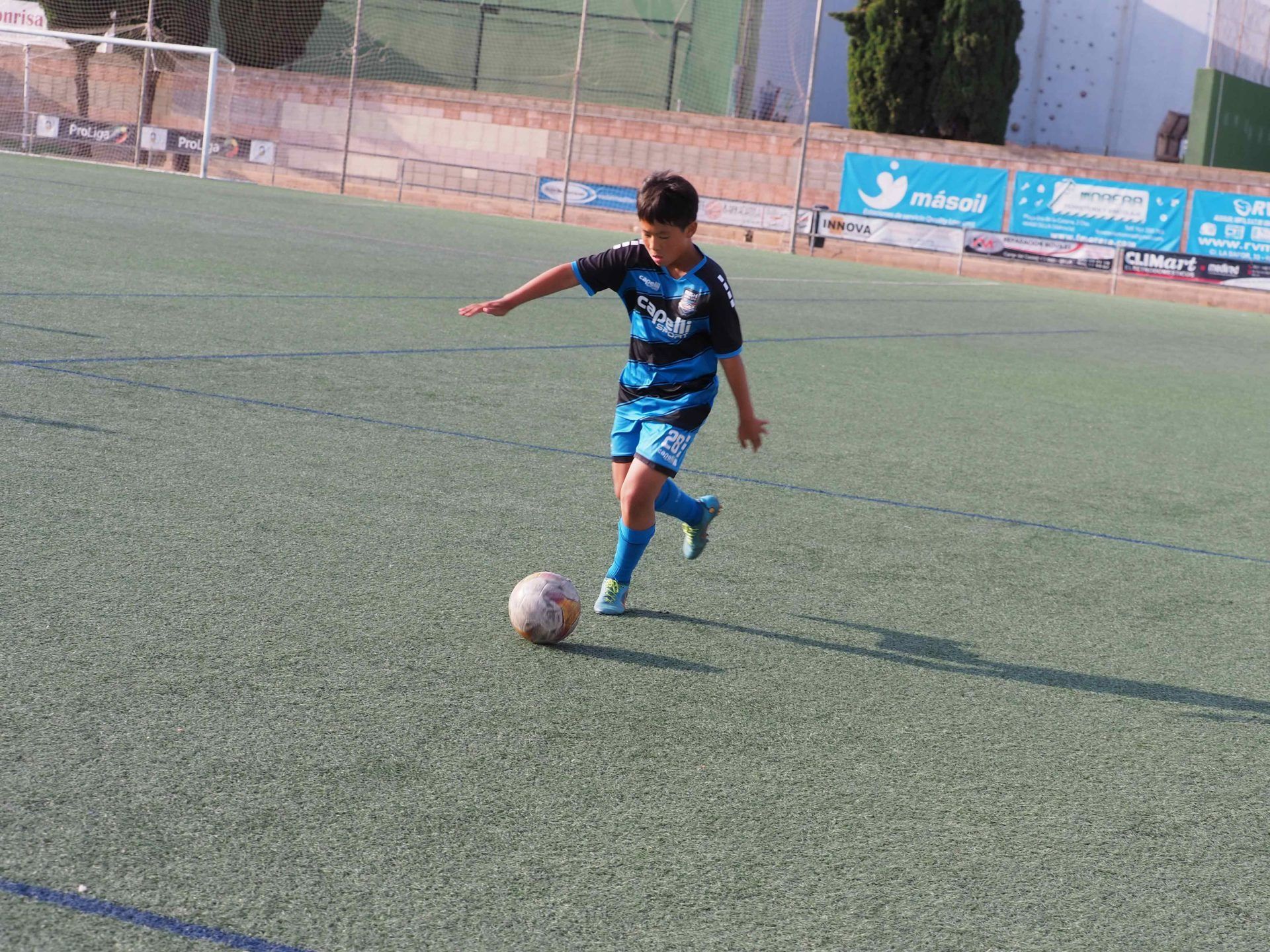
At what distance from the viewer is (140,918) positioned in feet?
7.91

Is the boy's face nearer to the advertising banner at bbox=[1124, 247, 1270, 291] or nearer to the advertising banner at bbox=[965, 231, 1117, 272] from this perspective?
the advertising banner at bbox=[1124, 247, 1270, 291]

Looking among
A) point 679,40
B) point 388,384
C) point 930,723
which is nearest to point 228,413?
point 388,384

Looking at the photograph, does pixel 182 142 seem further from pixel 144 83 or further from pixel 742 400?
pixel 742 400

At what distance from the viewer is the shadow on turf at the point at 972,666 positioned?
13.8 ft

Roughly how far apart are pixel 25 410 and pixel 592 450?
2557mm

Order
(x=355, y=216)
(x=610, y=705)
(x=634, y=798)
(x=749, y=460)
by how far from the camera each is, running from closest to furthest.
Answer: (x=634, y=798) < (x=610, y=705) < (x=749, y=460) < (x=355, y=216)

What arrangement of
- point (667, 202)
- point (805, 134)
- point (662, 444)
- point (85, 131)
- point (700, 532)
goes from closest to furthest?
point (667, 202), point (662, 444), point (700, 532), point (805, 134), point (85, 131)

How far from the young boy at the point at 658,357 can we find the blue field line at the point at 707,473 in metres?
2.06

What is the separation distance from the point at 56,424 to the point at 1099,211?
2682 centimetres

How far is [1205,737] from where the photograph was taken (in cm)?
387

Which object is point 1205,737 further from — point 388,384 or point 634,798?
point 388,384

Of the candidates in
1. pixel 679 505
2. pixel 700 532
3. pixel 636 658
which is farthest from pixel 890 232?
pixel 636 658

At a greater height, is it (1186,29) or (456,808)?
(1186,29)

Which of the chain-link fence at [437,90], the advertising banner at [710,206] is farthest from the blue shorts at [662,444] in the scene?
the chain-link fence at [437,90]
